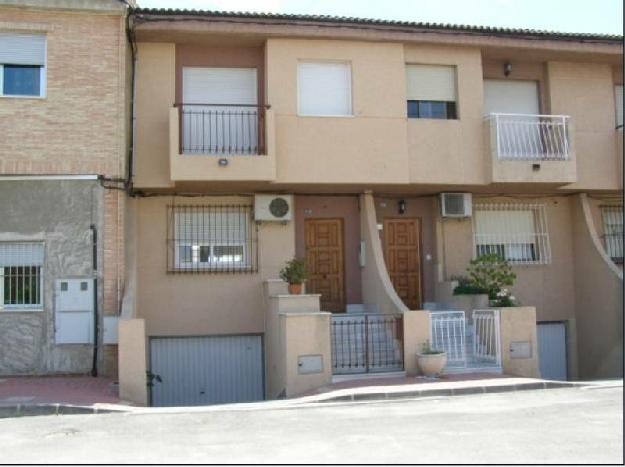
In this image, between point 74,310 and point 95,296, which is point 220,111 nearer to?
point 95,296

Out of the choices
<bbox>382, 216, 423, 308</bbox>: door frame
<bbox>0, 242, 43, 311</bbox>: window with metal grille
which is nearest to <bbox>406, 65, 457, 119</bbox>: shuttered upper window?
<bbox>382, 216, 423, 308</bbox>: door frame

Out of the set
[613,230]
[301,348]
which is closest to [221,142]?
[301,348]

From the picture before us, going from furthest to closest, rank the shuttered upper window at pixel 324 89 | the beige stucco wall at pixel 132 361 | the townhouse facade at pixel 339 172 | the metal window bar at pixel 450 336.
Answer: the shuttered upper window at pixel 324 89, the townhouse facade at pixel 339 172, the metal window bar at pixel 450 336, the beige stucco wall at pixel 132 361

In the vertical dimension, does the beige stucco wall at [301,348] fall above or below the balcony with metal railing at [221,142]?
below

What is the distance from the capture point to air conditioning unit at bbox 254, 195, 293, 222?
14.9 meters

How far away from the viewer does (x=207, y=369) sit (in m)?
14.8

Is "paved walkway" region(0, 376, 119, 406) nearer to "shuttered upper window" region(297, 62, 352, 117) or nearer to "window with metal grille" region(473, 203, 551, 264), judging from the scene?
"shuttered upper window" region(297, 62, 352, 117)

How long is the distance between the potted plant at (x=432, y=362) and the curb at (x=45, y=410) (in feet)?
17.4

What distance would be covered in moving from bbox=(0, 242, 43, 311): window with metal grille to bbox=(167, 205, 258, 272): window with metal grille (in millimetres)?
2610

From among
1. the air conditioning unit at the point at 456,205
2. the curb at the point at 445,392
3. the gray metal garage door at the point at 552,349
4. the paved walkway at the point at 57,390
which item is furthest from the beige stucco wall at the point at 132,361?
the gray metal garage door at the point at 552,349

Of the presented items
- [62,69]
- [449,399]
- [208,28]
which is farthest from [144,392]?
[208,28]

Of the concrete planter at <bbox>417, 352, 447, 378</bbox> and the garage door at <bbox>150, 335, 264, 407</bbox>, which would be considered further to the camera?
the garage door at <bbox>150, 335, 264, 407</bbox>

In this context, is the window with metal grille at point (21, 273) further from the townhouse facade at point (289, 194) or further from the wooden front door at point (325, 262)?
the wooden front door at point (325, 262)

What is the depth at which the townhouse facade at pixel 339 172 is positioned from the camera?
561 inches
